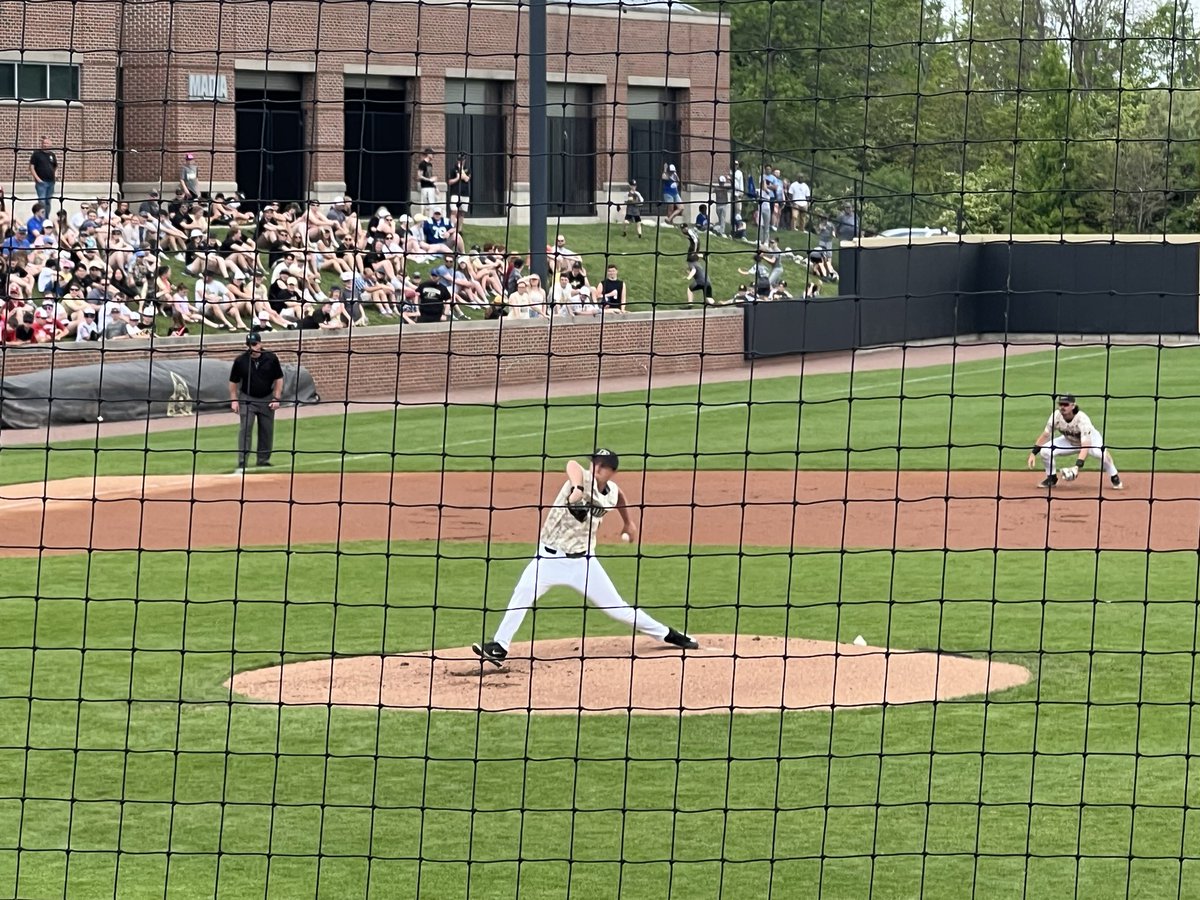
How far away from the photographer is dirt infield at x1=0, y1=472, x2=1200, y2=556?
58.0ft

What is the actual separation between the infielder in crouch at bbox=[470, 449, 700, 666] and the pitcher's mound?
184mm

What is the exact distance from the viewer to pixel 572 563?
11945mm

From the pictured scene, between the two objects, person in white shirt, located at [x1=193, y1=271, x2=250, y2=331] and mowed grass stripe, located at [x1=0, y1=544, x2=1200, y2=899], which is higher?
person in white shirt, located at [x1=193, y1=271, x2=250, y2=331]

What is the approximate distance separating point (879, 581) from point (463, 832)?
723 centimetres

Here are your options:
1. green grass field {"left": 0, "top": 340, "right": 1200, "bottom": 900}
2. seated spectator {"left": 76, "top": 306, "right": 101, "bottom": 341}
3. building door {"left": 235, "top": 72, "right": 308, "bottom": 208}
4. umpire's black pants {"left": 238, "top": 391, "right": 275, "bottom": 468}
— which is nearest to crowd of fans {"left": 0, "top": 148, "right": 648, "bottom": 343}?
seated spectator {"left": 76, "top": 306, "right": 101, "bottom": 341}

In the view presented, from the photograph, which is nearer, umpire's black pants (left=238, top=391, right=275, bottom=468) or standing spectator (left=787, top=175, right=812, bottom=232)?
umpire's black pants (left=238, top=391, right=275, bottom=468)

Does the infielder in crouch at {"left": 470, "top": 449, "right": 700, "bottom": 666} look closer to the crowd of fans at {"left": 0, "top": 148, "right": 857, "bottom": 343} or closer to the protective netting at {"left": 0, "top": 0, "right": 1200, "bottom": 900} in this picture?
the protective netting at {"left": 0, "top": 0, "right": 1200, "bottom": 900}

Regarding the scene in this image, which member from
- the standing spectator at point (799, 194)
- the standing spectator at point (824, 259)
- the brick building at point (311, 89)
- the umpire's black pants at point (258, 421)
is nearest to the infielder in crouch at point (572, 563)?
the umpire's black pants at point (258, 421)

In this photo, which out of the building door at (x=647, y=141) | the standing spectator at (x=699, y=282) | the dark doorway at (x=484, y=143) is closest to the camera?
the standing spectator at (x=699, y=282)

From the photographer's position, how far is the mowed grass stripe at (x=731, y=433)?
22.8 metres

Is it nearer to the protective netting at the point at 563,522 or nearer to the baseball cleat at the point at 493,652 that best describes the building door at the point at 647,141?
the protective netting at the point at 563,522

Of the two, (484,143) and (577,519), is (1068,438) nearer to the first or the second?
(577,519)

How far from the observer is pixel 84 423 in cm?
2612

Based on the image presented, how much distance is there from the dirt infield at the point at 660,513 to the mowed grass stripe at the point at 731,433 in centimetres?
49
